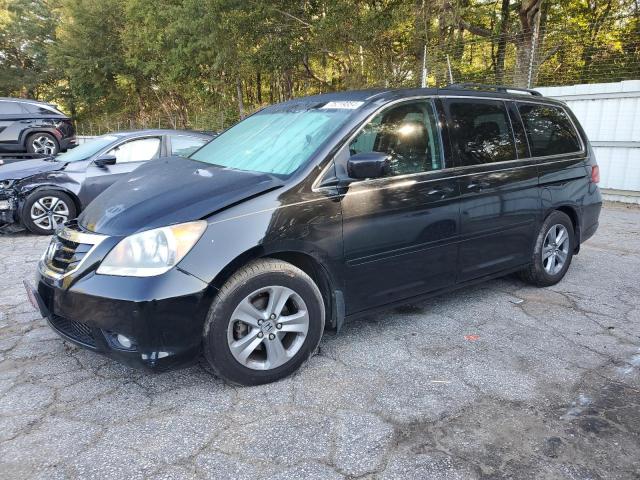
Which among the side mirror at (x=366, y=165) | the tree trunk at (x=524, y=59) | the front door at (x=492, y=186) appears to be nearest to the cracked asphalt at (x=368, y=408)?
the front door at (x=492, y=186)

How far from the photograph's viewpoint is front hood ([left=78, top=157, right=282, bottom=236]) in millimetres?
2686

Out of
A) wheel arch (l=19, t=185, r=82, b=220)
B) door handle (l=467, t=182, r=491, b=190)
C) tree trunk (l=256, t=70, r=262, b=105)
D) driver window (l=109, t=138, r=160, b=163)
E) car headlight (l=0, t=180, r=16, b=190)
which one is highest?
tree trunk (l=256, t=70, r=262, b=105)

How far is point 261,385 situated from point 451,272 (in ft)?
5.52

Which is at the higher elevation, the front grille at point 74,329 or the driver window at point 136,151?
the driver window at point 136,151

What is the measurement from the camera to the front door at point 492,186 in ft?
12.2

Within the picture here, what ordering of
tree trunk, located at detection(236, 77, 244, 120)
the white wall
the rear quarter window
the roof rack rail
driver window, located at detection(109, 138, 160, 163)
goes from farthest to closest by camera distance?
tree trunk, located at detection(236, 77, 244, 120) → the rear quarter window → the white wall → driver window, located at detection(109, 138, 160, 163) → the roof rack rail

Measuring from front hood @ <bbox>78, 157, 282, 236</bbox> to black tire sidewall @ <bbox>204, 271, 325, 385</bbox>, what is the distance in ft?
1.54

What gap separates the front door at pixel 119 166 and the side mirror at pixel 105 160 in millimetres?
105

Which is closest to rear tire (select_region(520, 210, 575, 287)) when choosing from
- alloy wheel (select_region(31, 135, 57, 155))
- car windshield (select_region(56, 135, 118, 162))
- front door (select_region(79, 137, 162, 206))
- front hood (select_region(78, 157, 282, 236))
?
front hood (select_region(78, 157, 282, 236))

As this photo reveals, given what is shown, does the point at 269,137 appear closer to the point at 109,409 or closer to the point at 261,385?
the point at 261,385

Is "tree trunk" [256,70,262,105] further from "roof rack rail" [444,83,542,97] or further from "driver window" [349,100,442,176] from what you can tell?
"driver window" [349,100,442,176]

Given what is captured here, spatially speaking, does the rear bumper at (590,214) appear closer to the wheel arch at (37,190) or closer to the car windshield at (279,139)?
the car windshield at (279,139)

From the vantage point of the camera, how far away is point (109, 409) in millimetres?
2631

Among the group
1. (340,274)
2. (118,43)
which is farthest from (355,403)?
(118,43)
